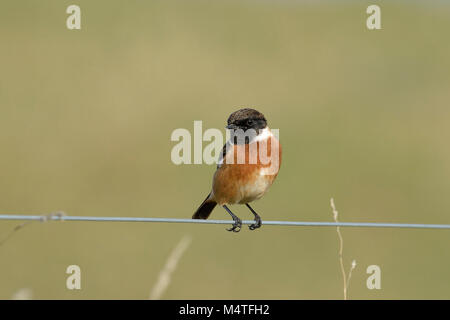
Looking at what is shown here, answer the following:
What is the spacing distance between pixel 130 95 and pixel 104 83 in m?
0.84

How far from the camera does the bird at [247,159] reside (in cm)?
686

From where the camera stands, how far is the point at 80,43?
63.8 ft

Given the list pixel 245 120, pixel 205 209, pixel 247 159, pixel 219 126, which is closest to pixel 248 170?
pixel 247 159

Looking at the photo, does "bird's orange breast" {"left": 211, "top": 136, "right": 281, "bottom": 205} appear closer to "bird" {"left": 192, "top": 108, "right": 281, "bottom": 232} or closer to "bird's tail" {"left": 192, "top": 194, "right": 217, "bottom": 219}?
"bird" {"left": 192, "top": 108, "right": 281, "bottom": 232}

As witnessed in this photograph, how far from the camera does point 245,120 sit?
6824mm

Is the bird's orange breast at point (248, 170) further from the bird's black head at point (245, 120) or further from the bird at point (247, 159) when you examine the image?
the bird's black head at point (245, 120)

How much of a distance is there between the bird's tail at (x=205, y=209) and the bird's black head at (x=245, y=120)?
0.84 meters

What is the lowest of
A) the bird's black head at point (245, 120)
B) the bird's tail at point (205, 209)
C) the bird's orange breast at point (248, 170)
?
the bird's tail at point (205, 209)

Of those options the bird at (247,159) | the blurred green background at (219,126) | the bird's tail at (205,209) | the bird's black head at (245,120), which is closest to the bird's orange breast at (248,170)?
the bird at (247,159)

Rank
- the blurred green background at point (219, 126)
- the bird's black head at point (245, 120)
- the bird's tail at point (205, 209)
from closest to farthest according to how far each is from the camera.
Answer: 1. the bird's black head at point (245, 120)
2. the bird's tail at point (205, 209)
3. the blurred green background at point (219, 126)
